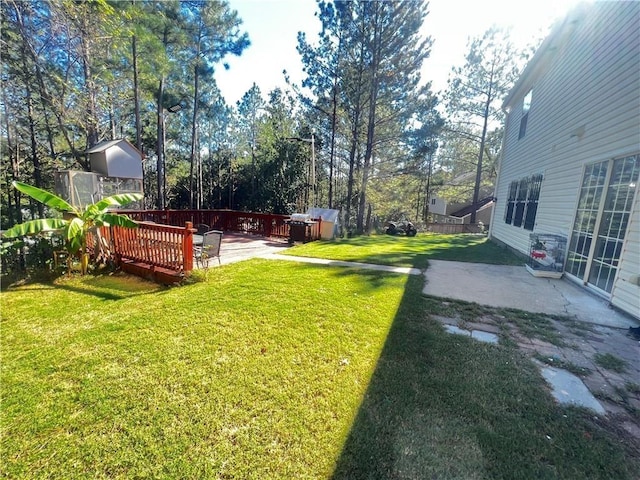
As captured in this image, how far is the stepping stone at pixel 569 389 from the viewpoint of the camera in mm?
2314

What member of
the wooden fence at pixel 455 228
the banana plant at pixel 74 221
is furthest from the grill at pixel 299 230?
the wooden fence at pixel 455 228

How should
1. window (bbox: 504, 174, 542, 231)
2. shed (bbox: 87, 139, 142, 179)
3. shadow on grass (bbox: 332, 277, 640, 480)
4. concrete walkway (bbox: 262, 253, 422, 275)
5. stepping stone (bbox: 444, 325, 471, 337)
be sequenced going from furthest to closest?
shed (bbox: 87, 139, 142, 179), window (bbox: 504, 174, 542, 231), concrete walkway (bbox: 262, 253, 422, 275), stepping stone (bbox: 444, 325, 471, 337), shadow on grass (bbox: 332, 277, 640, 480)

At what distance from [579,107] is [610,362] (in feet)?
19.8

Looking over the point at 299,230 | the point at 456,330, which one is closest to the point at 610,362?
the point at 456,330

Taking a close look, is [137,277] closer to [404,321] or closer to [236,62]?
[404,321]

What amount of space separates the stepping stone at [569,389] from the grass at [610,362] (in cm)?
54

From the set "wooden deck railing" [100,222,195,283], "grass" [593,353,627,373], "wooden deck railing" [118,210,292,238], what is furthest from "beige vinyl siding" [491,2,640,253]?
"wooden deck railing" [118,210,292,238]

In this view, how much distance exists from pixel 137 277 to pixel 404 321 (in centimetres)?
560

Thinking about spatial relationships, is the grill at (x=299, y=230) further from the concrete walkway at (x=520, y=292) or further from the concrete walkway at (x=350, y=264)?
the concrete walkway at (x=520, y=292)

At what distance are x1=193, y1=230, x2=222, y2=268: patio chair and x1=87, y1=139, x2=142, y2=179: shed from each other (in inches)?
268

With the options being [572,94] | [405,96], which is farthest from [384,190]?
[572,94]

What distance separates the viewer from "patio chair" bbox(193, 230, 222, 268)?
19.6 feet

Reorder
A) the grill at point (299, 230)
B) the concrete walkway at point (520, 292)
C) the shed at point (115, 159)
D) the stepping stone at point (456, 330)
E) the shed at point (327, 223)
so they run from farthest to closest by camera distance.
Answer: the shed at point (327, 223), the grill at point (299, 230), the shed at point (115, 159), the concrete walkway at point (520, 292), the stepping stone at point (456, 330)

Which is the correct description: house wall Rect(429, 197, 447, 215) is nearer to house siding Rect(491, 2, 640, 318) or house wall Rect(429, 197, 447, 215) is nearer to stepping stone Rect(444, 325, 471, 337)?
house siding Rect(491, 2, 640, 318)
